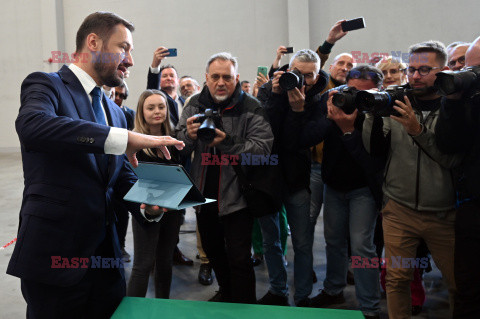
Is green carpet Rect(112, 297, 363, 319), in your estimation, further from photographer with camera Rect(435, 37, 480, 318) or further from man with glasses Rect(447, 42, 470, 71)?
man with glasses Rect(447, 42, 470, 71)

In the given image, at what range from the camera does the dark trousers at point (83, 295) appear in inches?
48.8

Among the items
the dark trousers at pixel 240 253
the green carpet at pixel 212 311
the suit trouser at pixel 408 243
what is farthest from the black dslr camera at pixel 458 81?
the dark trousers at pixel 240 253

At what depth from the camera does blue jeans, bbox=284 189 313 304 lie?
95.4 inches

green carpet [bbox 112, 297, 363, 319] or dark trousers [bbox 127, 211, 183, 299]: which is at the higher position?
green carpet [bbox 112, 297, 363, 319]

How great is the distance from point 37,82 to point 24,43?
375 inches

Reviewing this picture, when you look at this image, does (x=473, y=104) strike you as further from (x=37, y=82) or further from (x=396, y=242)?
(x=37, y=82)

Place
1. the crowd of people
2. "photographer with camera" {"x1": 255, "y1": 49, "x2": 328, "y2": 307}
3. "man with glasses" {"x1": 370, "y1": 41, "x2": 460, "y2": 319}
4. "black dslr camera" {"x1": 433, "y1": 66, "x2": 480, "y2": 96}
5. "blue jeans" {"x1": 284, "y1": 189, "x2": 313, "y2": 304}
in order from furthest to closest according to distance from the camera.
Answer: "blue jeans" {"x1": 284, "y1": 189, "x2": 313, "y2": 304} < "photographer with camera" {"x1": 255, "y1": 49, "x2": 328, "y2": 307} < "man with glasses" {"x1": 370, "y1": 41, "x2": 460, "y2": 319} < "black dslr camera" {"x1": 433, "y1": 66, "x2": 480, "y2": 96} < the crowd of people

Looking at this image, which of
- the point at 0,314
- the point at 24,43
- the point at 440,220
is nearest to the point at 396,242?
the point at 440,220

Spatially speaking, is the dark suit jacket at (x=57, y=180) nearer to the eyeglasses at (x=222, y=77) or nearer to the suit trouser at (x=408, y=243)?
the eyeglasses at (x=222, y=77)

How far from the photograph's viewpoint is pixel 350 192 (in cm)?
232

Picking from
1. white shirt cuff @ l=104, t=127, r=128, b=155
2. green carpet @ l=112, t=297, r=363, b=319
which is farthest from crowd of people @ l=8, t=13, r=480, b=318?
green carpet @ l=112, t=297, r=363, b=319

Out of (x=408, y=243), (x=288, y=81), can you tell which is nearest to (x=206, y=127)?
(x=288, y=81)

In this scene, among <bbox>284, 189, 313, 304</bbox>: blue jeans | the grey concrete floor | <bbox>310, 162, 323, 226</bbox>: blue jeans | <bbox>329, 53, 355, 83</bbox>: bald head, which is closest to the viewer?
<bbox>284, 189, 313, 304</bbox>: blue jeans

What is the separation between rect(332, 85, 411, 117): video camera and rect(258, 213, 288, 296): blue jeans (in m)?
0.94
